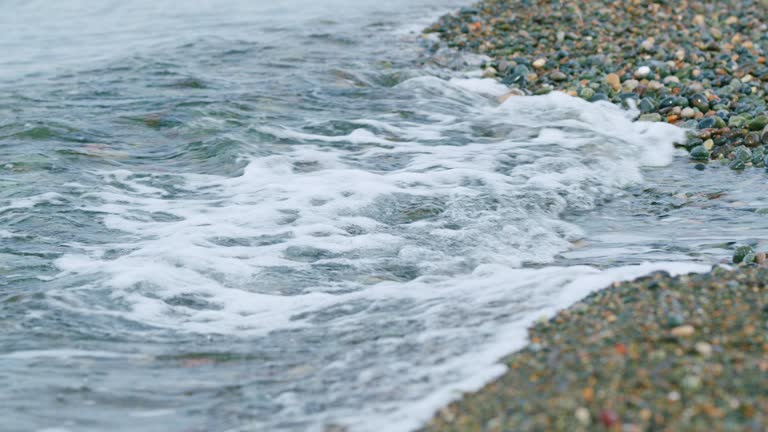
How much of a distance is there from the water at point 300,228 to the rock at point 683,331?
51 cm

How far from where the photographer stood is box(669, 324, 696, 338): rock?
2725mm

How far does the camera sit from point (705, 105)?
22.0 ft

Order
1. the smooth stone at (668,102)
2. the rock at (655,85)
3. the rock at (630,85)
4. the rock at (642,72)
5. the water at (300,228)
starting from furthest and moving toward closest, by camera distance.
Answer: the rock at (642,72), the rock at (630,85), the rock at (655,85), the smooth stone at (668,102), the water at (300,228)

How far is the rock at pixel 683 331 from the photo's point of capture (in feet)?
8.94

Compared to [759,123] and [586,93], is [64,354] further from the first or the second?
[586,93]

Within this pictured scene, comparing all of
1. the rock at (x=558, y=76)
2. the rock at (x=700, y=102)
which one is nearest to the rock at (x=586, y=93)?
the rock at (x=558, y=76)

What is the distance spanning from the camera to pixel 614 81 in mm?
7539

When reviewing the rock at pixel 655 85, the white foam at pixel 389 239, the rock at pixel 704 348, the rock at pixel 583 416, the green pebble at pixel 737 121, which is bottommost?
the white foam at pixel 389 239

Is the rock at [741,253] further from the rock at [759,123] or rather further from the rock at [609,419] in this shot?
the rock at [759,123]

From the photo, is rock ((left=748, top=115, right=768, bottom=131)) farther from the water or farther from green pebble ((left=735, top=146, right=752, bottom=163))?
the water

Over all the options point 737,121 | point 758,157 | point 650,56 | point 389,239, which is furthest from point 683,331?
point 650,56

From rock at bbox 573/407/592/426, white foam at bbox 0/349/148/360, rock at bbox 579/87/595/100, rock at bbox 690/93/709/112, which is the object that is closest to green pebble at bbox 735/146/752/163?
rock at bbox 690/93/709/112

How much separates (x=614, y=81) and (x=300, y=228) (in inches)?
150

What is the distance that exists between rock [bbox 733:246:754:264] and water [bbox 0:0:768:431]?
0.35 ft
